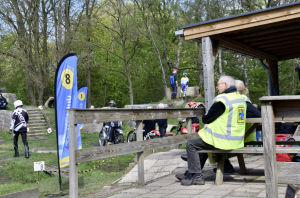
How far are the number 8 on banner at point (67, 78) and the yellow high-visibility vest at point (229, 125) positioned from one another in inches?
147

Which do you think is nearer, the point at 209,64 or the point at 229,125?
the point at 229,125

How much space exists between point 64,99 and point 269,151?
520 cm

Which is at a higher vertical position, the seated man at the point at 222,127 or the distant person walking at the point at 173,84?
the distant person walking at the point at 173,84

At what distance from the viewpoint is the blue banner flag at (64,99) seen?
6718 mm

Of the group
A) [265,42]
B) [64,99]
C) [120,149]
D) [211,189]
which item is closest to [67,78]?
[64,99]

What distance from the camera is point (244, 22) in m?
6.20

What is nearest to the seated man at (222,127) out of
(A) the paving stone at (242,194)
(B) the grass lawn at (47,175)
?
(A) the paving stone at (242,194)

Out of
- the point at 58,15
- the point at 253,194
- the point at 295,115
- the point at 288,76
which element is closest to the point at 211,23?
the point at 253,194

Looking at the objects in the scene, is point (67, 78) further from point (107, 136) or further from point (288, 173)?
point (107, 136)

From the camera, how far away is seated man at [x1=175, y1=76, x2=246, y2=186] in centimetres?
427

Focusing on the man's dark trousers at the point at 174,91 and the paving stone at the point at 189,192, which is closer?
the paving stone at the point at 189,192

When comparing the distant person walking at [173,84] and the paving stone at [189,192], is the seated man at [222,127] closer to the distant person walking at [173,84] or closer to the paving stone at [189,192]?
the paving stone at [189,192]

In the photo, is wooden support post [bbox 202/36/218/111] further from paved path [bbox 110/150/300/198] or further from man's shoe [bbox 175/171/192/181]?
man's shoe [bbox 175/171/192/181]

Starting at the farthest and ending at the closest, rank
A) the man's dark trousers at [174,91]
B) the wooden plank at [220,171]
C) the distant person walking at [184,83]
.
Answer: the man's dark trousers at [174,91] → the distant person walking at [184,83] → the wooden plank at [220,171]
